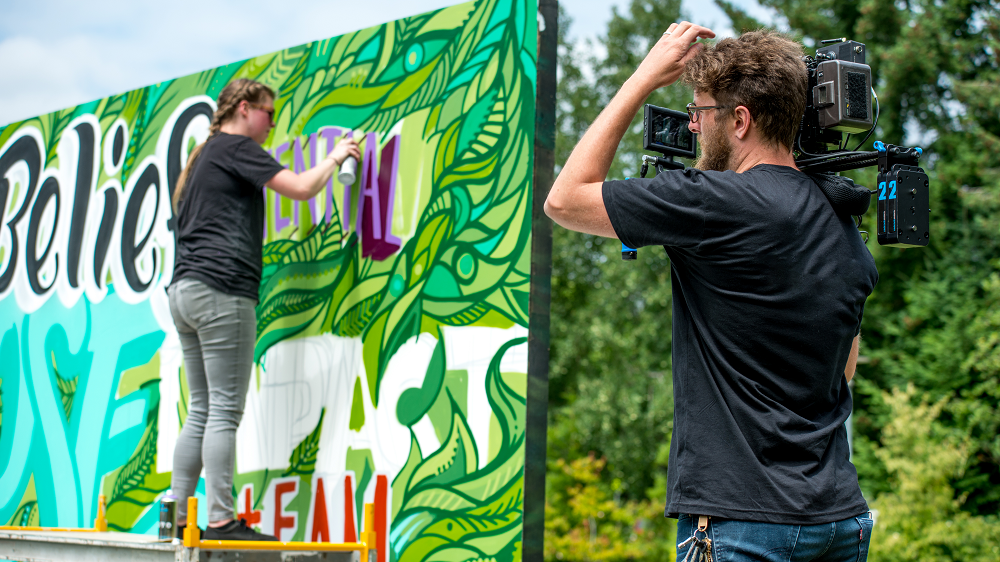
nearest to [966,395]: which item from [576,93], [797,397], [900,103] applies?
[900,103]

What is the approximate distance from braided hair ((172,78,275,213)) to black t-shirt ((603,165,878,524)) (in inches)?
88.3

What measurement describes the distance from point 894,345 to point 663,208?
1039 cm

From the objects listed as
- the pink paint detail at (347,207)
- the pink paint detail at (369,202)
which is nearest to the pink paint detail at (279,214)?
the pink paint detail at (347,207)

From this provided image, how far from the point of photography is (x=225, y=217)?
3150mm

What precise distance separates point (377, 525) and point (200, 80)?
2.55m

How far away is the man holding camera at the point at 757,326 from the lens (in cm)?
139

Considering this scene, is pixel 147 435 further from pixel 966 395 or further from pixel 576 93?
pixel 576 93

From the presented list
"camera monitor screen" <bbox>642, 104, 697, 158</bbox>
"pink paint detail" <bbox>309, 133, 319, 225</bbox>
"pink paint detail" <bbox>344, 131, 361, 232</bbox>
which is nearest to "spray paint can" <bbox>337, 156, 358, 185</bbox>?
"pink paint detail" <bbox>344, 131, 361, 232</bbox>

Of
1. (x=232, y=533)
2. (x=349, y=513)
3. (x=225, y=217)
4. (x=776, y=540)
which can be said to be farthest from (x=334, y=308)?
(x=776, y=540)

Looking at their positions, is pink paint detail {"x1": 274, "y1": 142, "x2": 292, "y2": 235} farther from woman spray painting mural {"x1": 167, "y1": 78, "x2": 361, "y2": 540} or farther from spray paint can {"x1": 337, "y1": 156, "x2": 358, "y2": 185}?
woman spray painting mural {"x1": 167, "y1": 78, "x2": 361, "y2": 540}

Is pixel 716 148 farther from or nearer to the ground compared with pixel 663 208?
farther from the ground

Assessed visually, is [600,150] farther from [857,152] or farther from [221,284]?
[221,284]

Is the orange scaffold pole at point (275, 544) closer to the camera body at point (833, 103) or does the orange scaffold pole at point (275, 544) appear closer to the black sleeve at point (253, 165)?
the black sleeve at point (253, 165)

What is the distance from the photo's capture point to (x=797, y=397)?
144 centimetres
